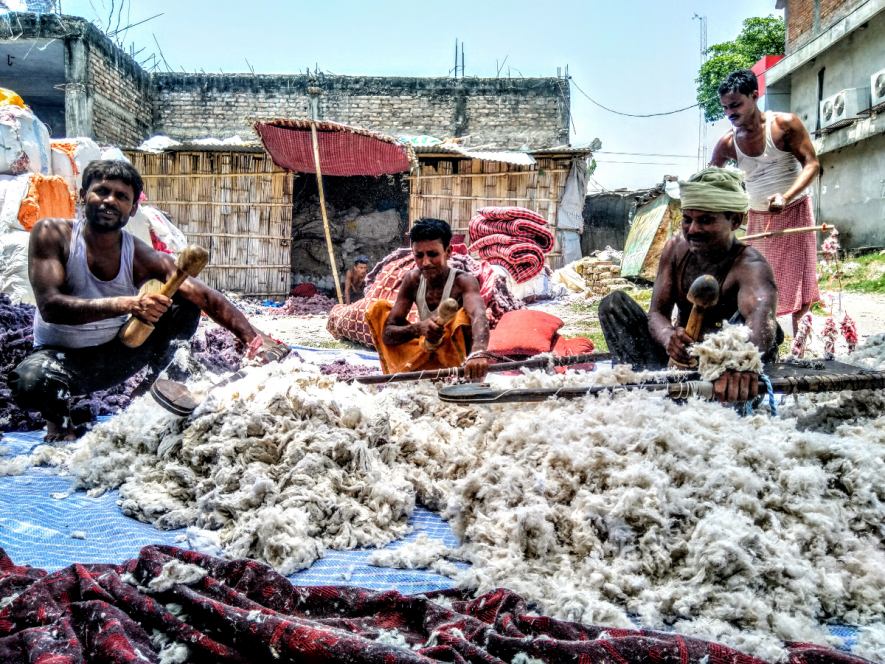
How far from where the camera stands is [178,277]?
245 centimetres

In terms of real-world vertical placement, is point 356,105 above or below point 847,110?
above

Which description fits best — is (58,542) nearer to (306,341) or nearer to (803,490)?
(803,490)

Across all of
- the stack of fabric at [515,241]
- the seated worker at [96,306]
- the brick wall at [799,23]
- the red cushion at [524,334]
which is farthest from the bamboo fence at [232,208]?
the brick wall at [799,23]

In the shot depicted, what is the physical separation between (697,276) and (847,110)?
498 inches

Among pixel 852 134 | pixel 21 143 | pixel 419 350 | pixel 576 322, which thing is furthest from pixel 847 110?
pixel 21 143

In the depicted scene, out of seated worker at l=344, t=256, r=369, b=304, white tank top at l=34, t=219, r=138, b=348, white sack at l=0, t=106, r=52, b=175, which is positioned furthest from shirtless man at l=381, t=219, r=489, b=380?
seated worker at l=344, t=256, r=369, b=304

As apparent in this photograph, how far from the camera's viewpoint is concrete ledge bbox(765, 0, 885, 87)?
1180 cm

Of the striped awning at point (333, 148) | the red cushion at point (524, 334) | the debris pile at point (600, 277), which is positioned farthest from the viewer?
the debris pile at point (600, 277)

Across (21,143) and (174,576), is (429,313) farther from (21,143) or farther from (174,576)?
(21,143)

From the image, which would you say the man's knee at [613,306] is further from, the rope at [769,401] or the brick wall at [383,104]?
the brick wall at [383,104]

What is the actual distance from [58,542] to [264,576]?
2.64 feet

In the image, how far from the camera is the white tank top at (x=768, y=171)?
370cm

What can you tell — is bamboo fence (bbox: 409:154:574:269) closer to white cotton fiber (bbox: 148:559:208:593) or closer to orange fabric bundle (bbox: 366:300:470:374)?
orange fabric bundle (bbox: 366:300:470:374)

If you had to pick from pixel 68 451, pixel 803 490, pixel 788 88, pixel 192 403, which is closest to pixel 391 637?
pixel 803 490
